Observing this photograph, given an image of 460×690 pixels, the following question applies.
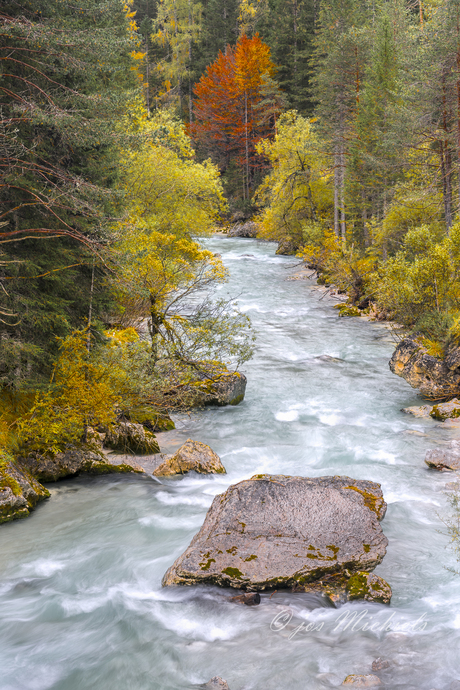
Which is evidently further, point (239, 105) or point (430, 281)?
point (239, 105)

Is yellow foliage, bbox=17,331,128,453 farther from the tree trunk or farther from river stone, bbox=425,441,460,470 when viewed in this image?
the tree trunk

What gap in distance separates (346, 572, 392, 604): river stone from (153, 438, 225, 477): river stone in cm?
425

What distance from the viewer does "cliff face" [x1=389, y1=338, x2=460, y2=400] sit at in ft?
43.8

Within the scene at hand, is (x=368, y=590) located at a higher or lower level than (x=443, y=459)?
higher

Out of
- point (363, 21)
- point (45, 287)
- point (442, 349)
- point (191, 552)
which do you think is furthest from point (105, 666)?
point (363, 21)

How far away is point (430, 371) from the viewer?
13.9 metres

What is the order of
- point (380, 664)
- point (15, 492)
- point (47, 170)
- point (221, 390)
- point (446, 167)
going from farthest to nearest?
1. point (446, 167)
2. point (221, 390)
3. point (47, 170)
4. point (15, 492)
5. point (380, 664)

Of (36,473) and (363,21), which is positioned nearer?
(36,473)

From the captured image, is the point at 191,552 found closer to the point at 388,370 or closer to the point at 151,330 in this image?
the point at 151,330

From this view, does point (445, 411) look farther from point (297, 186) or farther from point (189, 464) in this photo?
point (297, 186)

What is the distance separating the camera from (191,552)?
6539 millimetres

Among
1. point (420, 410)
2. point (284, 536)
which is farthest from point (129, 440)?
point (420, 410)

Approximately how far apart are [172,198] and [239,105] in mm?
33391

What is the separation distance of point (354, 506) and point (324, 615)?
1.70 metres
